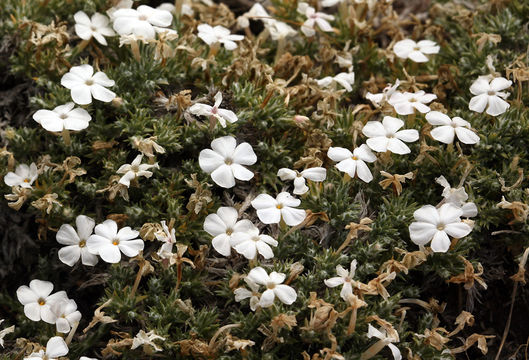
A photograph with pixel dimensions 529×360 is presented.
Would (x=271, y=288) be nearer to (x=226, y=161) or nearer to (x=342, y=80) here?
(x=226, y=161)

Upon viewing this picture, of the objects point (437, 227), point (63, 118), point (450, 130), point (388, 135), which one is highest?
point (450, 130)

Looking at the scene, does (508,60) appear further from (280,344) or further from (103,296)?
(103,296)

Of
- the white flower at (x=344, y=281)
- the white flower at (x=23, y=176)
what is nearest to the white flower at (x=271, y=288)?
the white flower at (x=344, y=281)

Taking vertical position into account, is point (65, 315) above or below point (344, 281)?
below

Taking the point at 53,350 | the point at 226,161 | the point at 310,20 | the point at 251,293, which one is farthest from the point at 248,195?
the point at 310,20

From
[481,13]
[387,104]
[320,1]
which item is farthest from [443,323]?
[320,1]

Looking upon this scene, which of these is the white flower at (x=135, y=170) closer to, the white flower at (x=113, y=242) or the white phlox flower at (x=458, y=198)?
the white flower at (x=113, y=242)

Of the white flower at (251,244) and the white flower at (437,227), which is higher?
the white flower at (437,227)
